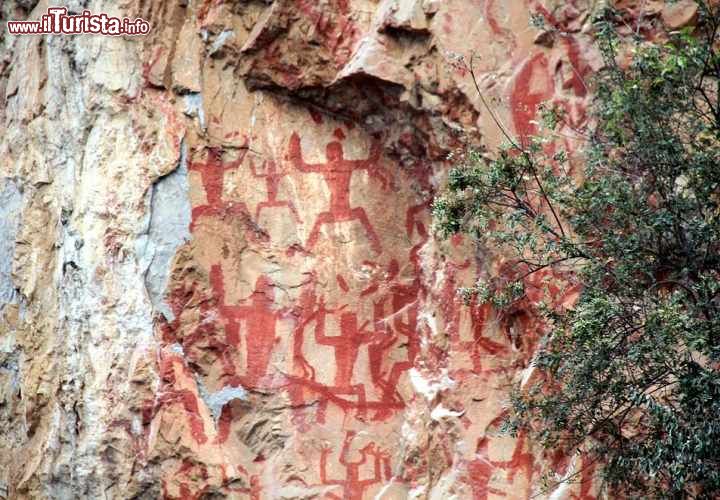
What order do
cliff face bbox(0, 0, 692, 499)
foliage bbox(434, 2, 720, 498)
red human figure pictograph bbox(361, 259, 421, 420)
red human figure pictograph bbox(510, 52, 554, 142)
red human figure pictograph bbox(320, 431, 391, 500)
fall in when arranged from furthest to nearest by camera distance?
red human figure pictograph bbox(361, 259, 421, 420)
red human figure pictograph bbox(320, 431, 391, 500)
cliff face bbox(0, 0, 692, 499)
red human figure pictograph bbox(510, 52, 554, 142)
foliage bbox(434, 2, 720, 498)

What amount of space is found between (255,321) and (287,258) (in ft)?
2.20

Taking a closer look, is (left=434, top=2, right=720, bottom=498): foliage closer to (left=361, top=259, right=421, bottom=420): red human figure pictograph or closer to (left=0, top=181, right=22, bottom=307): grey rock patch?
(left=361, top=259, right=421, bottom=420): red human figure pictograph

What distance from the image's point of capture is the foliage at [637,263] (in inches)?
294

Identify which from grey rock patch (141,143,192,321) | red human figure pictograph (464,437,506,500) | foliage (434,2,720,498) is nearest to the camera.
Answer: foliage (434,2,720,498)

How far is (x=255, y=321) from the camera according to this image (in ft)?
36.0

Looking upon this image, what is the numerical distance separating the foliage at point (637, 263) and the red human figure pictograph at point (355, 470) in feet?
6.91

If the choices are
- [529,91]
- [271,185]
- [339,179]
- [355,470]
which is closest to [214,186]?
[271,185]

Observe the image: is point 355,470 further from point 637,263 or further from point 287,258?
point 637,263

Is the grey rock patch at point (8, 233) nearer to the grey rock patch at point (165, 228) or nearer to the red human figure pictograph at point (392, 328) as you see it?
the grey rock patch at point (165, 228)

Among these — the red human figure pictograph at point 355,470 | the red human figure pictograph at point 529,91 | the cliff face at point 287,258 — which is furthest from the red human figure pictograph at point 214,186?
the red human figure pictograph at point 529,91

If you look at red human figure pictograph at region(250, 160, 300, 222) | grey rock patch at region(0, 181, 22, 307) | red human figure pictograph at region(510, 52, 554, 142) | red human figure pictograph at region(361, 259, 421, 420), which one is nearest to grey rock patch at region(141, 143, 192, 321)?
red human figure pictograph at region(250, 160, 300, 222)

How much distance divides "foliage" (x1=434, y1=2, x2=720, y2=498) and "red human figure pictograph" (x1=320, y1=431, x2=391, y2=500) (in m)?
2.11

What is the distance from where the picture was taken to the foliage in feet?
24.5

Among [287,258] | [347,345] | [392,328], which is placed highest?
[287,258]
